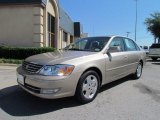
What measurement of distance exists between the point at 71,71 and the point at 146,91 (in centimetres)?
285

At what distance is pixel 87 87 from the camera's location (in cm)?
552

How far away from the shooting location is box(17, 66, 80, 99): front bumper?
4793 mm

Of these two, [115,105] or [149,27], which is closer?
[115,105]

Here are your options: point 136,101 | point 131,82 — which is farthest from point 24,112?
point 131,82

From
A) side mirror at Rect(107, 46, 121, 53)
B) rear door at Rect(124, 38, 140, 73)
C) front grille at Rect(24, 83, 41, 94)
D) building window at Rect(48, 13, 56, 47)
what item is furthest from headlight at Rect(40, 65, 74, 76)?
building window at Rect(48, 13, 56, 47)

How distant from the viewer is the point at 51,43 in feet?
62.6

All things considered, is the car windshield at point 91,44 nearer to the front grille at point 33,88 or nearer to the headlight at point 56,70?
the headlight at point 56,70

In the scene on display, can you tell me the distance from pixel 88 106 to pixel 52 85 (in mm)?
1054

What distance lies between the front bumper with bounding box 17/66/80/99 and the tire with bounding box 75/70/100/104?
17 cm

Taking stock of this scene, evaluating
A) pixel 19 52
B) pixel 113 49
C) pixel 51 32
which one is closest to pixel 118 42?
pixel 113 49

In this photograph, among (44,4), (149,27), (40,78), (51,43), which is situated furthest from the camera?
(149,27)

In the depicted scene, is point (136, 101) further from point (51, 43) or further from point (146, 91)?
point (51, 43)

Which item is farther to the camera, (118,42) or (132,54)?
(132,54)

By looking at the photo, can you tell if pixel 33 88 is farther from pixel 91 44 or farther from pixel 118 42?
pixel 118 42
